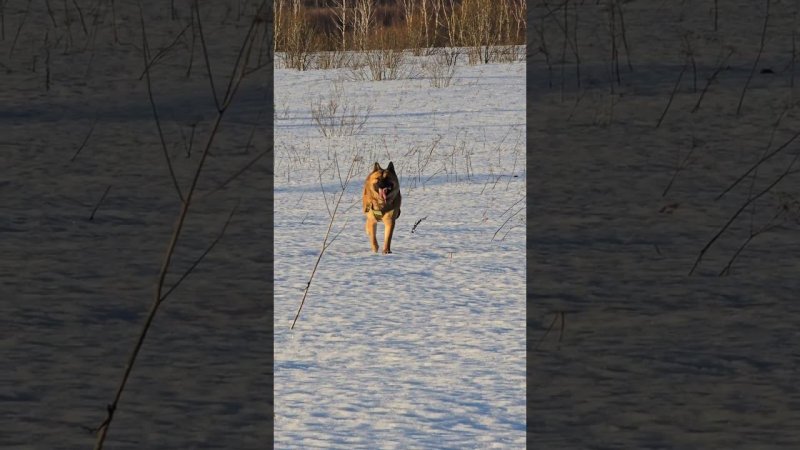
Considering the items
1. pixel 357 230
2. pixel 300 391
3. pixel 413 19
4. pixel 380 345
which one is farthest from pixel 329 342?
pixel 413 19

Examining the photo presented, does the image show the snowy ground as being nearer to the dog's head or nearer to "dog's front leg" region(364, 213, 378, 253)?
"dog's front leg" region(364, 213, 378, 253)

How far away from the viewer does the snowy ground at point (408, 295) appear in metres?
3.98

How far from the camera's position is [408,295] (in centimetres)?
598

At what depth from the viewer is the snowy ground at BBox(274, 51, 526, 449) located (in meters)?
3.98

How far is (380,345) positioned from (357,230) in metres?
3.02
